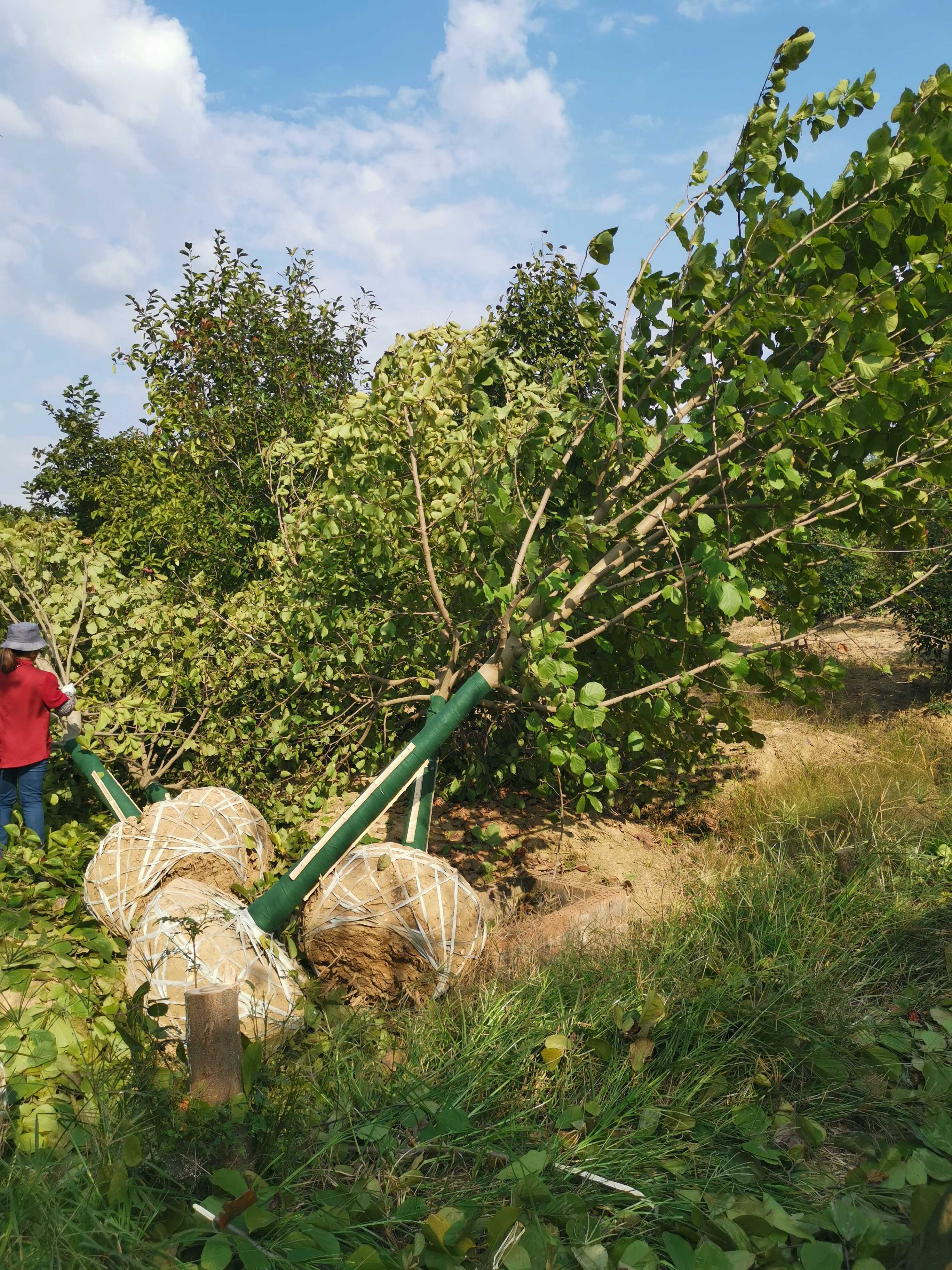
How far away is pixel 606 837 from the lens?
19.3 feet

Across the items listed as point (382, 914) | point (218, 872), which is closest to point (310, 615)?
point (218, 872)

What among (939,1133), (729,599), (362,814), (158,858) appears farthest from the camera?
(158,858)

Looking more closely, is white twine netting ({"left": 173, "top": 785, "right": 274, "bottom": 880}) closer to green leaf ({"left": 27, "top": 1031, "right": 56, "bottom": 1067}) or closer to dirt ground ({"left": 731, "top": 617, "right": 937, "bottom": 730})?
green leaf ({"left": 27, "top": 1031, "right": 56, "bottom": 1067})

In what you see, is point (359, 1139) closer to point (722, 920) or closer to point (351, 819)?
point (351, 819)

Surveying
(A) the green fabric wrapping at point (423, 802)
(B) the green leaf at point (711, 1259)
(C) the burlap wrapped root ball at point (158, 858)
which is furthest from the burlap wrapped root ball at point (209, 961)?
(B) the green leaf at point (711, 1259)

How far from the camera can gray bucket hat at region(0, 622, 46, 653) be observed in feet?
18.0

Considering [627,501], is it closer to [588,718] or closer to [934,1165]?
[588,718]

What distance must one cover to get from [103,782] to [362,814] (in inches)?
79.5

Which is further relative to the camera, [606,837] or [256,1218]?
[606,837]

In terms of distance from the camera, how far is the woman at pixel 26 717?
5.51 meters

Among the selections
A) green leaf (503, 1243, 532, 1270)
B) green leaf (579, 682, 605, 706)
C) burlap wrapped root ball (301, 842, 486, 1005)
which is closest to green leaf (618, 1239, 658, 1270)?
green leaf (503, 1243, 532, 1270)

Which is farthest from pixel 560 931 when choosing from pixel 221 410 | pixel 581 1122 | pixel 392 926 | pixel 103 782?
pixel 221 410

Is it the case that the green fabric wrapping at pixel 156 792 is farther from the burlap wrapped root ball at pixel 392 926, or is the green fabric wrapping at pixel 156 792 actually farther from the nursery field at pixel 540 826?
the burlap wrapped root ball at pixel 392 926

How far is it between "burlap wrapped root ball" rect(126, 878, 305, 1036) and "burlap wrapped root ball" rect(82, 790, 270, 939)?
58 centimetres
